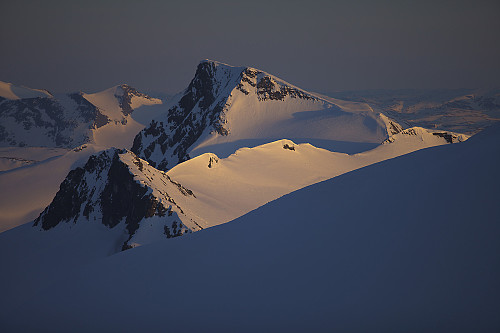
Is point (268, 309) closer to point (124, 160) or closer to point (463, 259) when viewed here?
point (463, 259)

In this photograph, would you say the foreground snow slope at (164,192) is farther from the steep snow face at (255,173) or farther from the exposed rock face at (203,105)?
the exposed rock face at (203,105)

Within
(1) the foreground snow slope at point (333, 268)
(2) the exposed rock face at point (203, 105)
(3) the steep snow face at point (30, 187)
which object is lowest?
(3) the steep snow face at point (30, 187)

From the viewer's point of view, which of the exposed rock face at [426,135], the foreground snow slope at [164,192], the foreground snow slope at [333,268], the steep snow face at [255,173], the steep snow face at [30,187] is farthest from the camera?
the exposed rock face at [426,135]

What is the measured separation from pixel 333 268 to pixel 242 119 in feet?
406

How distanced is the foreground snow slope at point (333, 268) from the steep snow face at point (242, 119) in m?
98.0

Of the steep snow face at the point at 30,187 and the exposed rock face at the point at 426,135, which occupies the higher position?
the exposed rock face at the point at 426,135

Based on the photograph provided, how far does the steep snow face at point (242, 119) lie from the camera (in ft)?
398

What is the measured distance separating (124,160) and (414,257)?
43476 mm

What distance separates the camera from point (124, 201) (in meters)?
43.2

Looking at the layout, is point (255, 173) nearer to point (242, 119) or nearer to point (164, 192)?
point (164, 192)

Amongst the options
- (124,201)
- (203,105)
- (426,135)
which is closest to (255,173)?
(124,201)

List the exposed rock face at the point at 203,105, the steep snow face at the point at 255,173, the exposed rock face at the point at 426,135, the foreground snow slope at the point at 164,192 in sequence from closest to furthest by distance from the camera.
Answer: the foreground snow slope at the point at 164,192
the steep snow face at the point at 255,173
the exposed rock face at the point at 426,135
the exposed rock face at the point at 203,105

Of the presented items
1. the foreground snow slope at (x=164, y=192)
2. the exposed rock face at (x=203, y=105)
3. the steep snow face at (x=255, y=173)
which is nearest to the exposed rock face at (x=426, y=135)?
the steep snow face at (x=255, y=173)

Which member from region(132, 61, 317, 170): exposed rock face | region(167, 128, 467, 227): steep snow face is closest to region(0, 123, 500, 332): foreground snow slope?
region(167, 128, 467, 227): steep snow face
